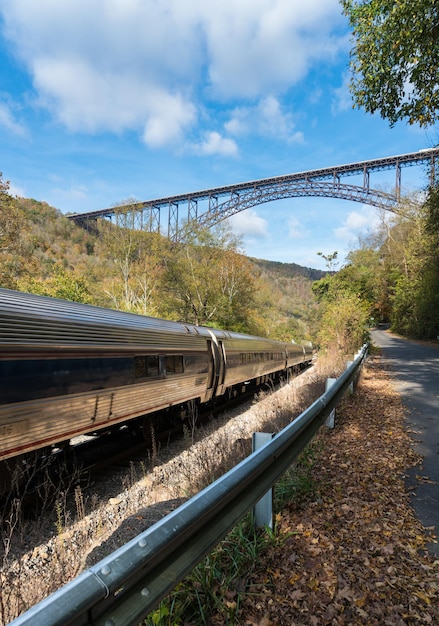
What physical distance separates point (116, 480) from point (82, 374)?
6.51 ft

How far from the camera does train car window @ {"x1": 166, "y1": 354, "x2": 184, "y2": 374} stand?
25.1 feet

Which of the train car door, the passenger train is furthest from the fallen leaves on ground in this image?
the train car door

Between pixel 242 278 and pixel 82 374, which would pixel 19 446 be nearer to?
pixel 82 374

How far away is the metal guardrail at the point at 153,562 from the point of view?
115cm

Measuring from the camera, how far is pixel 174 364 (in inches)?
313

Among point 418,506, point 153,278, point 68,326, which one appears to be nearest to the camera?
point 418,506

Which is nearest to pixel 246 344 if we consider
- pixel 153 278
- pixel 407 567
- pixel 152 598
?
pixel 407 567

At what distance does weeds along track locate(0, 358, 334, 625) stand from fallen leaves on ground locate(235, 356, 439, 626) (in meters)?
1.26

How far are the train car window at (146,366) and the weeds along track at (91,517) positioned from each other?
1486 mm

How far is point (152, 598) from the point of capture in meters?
1.50

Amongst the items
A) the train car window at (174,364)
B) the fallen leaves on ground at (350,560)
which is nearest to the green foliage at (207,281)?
the train car window at (174,364)

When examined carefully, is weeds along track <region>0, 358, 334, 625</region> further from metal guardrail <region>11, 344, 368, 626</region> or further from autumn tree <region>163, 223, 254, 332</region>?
autumn tree <region>163, 223, 254, 332</region>

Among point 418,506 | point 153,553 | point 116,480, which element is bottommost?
point 116,480

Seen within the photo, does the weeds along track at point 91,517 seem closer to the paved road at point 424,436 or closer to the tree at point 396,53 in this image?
the paved road at point 424,436
